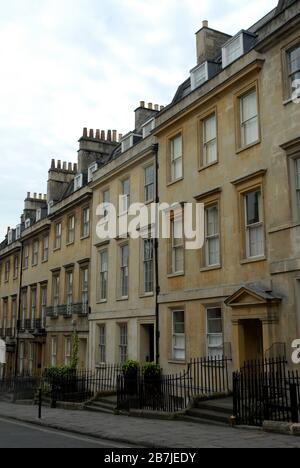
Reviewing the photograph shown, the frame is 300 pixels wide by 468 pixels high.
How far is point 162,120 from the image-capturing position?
20812 millimetres

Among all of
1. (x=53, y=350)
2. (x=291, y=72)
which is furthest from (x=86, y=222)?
(x=291, y=72)

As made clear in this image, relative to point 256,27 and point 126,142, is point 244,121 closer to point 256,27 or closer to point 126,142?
point 256,27

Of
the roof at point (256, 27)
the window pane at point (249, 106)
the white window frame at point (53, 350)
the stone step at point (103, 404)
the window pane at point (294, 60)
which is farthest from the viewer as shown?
the white window frame at point (53, 350)

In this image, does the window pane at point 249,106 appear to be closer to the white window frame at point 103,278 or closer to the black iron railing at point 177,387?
the black iron railing at point 177,387

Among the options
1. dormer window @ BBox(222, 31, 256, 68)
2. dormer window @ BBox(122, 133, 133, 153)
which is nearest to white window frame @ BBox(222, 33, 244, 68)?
dormer window @ BBox(222, 31, 256, 68)

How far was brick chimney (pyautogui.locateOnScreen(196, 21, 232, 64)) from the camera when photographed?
66.9 ft

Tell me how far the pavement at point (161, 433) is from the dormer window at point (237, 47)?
36.7ft

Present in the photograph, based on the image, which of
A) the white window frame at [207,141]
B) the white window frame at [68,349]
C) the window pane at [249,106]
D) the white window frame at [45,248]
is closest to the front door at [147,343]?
the white window frame at [207,141]

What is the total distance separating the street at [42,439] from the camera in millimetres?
10773

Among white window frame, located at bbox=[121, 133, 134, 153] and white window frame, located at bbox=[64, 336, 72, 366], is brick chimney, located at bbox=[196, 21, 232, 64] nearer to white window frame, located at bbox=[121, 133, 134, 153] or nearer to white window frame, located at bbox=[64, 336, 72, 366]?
white window frame, located at bbox=[121, 133, 134, 153]

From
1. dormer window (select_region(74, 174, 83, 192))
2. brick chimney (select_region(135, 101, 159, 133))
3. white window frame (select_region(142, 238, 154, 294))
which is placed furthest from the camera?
dormer window (select_region(74, 174, 83, 192))

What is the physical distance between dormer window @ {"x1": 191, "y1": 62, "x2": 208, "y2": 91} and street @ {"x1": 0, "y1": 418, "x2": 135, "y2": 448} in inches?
488

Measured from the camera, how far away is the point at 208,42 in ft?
67.3
